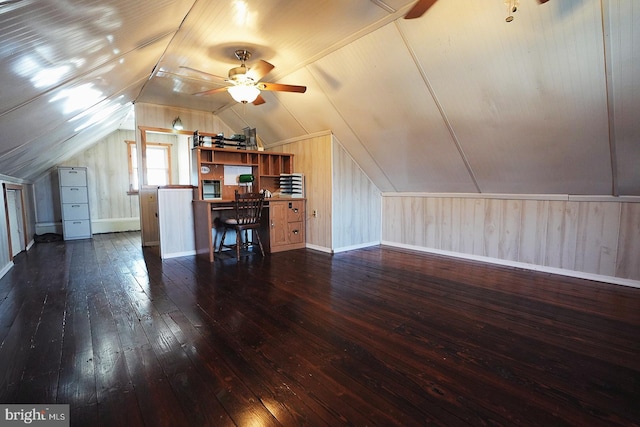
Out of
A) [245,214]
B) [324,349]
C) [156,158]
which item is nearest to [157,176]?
[156,158]

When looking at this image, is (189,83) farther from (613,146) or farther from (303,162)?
(613,146)

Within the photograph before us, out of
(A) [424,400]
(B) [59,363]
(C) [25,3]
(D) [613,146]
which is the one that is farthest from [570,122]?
(B) [59,363]

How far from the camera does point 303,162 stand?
17.3ft

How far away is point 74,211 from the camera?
Result: 21.2 feet

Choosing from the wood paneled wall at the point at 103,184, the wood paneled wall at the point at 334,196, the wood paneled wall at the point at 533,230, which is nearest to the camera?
the wood paneled wall at the point at 533,230

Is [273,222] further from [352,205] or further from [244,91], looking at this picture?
[244,91]

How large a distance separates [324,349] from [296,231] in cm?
329

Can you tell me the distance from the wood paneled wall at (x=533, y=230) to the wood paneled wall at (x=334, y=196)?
0.57 meters

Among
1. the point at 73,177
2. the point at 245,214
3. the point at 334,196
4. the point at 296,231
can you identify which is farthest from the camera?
the point at 73,177

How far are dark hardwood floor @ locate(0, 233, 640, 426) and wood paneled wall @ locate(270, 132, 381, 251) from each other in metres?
1.45

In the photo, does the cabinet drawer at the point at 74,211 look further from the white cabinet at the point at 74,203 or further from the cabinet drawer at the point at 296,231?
the cabinet drawer at the point at 296,231

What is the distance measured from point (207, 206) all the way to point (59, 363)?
2715mm

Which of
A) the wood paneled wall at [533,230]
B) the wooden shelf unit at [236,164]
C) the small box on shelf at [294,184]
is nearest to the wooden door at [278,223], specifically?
the small box on shelf at [294,184]

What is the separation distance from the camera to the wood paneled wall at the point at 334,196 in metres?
4.79
